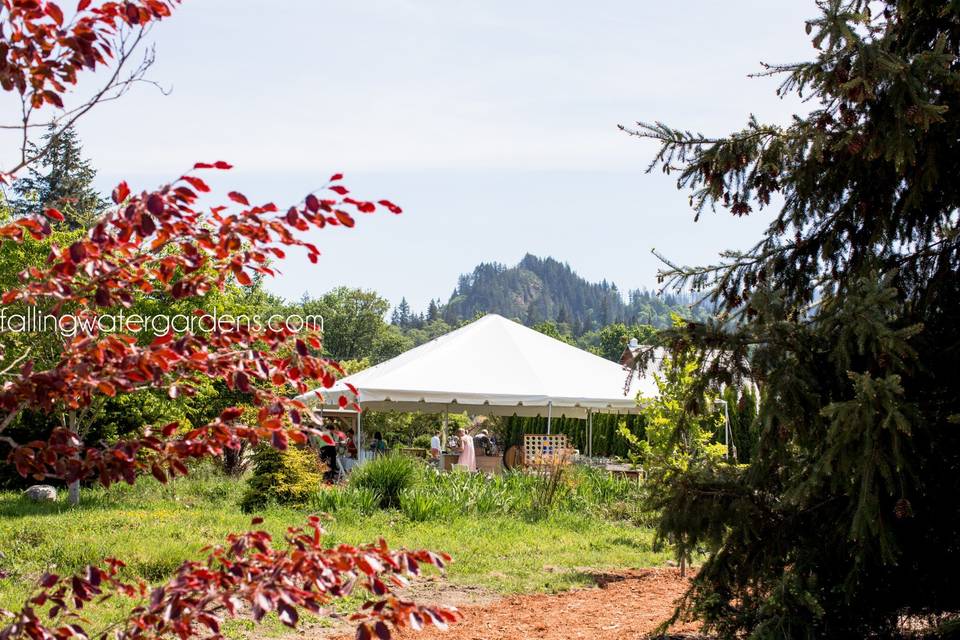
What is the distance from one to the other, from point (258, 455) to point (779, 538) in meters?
8.34

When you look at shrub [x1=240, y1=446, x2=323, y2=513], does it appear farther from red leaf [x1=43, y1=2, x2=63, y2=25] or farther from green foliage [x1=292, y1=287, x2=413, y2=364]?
green foliage [x1=292, y1=287, x2=413, y2=364]

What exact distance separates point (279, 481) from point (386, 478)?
1.38 meters

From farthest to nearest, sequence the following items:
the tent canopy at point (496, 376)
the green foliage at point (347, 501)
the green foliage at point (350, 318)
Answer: the green foliage at point (350, 318), the tent canopy at point (496, 376), the green foliage at point (347, 501)

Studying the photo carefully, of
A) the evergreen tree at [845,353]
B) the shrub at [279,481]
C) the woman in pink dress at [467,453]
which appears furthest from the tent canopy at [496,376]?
the evergreen tree at [845,353]

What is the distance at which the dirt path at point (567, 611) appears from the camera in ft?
19.6

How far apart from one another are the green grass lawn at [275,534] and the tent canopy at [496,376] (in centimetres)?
426

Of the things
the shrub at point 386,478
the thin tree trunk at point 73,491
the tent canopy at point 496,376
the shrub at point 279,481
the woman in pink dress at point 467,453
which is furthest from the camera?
the woman in pink dress at point 467,453

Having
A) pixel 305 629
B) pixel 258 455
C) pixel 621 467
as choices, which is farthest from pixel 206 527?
pixel 621 467

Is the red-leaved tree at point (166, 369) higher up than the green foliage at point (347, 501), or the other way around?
the red-leaved tree at point (166, 369)

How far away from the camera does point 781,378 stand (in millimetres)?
3932

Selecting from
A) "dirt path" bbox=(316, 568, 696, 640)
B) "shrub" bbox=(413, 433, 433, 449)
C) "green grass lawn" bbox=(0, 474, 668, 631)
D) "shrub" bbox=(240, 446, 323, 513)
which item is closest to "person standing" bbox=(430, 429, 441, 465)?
"green grass lawn" bbox=(0, 474, 668, 631)

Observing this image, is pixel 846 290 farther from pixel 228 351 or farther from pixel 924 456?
pixel 228 351

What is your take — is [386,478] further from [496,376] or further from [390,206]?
[390,206]

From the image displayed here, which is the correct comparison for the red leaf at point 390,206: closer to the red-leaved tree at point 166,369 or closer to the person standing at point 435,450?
the red-leaved tree at point 166,369
